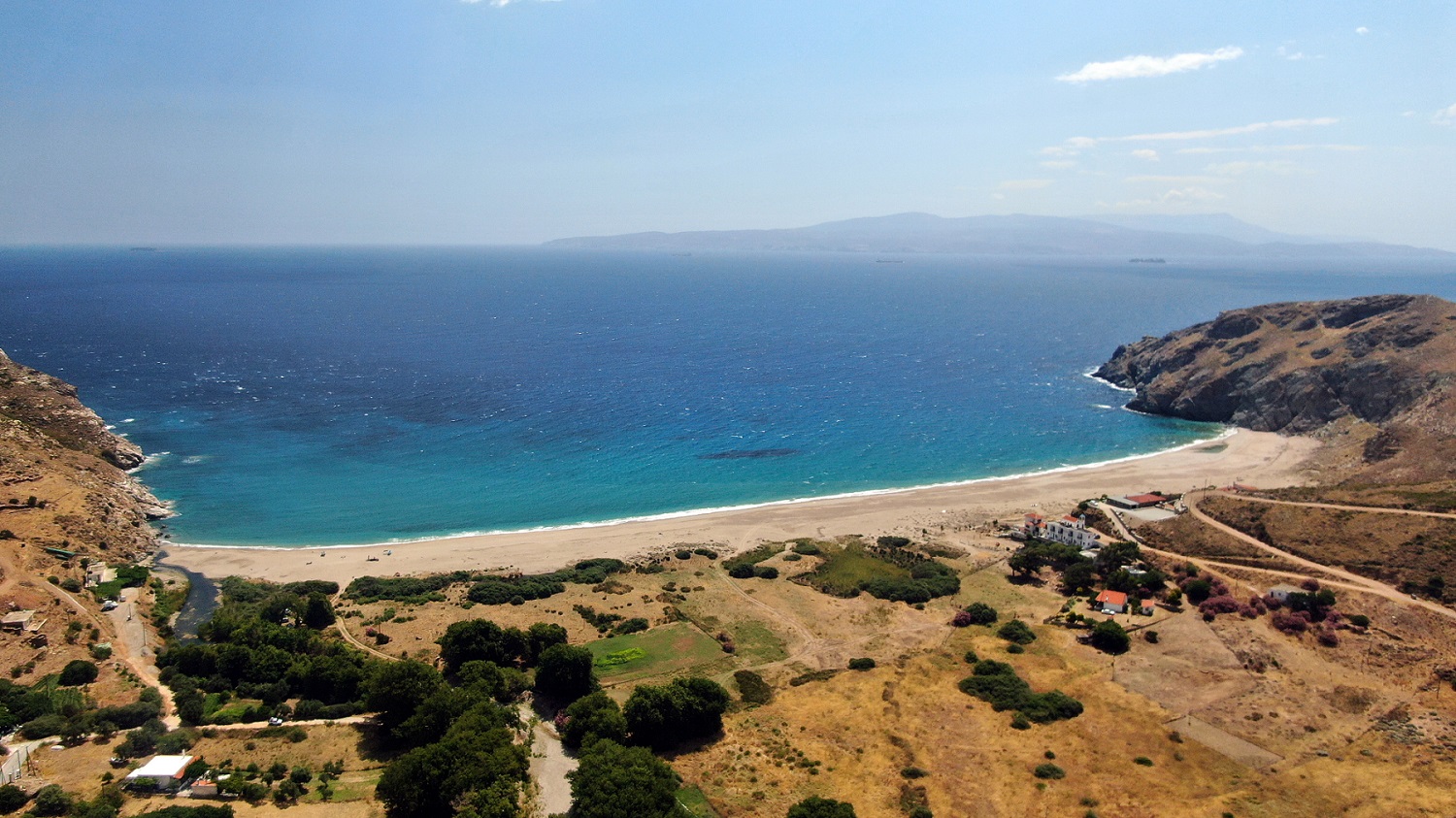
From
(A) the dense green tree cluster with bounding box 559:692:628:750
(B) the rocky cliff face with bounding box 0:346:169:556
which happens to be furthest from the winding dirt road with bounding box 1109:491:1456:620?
(B) the rocky cliff face with bounding box 0:346:169:556

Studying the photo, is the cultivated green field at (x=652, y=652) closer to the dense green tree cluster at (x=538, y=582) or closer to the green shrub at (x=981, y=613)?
the dense green tree cluster at (x=538, y=582)

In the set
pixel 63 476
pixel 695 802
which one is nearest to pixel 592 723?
pixel 695 802

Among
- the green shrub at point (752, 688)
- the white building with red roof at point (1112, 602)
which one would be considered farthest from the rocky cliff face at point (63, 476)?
the white building with red roof at point (1112, 602)

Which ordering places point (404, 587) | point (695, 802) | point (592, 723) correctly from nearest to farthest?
1. point (695, 802)
2. point (592, 723)
3. point (404, 587)

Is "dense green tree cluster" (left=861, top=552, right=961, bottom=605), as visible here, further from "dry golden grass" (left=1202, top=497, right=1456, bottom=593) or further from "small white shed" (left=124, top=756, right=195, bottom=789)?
"small white shed" (left=124, top=756, right=195, bottom=789)

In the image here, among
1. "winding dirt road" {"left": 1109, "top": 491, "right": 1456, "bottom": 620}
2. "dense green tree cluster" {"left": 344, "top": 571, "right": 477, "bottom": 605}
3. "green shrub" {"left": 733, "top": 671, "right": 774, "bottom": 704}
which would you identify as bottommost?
"green shrub" {"left": 733, "top": 671, "right": 774, "bottom": 704}

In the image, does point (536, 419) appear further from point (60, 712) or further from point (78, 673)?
point (60, 712)
